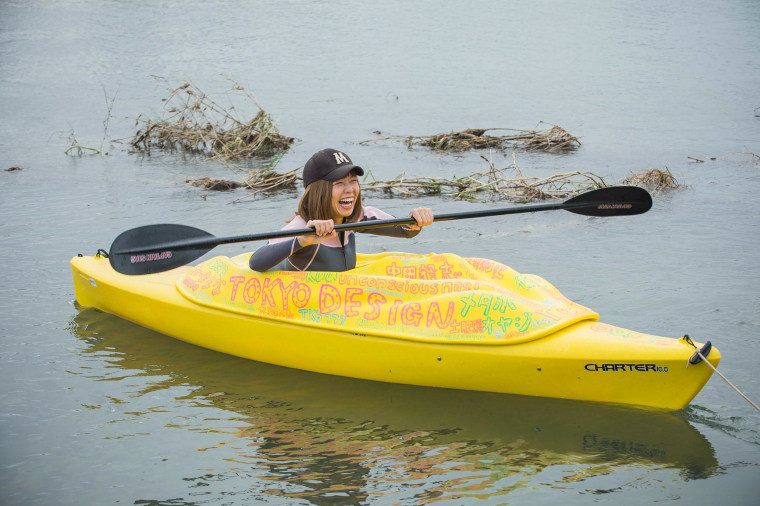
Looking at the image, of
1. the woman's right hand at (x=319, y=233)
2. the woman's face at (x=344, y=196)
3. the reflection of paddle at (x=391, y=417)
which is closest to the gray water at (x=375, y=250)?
the reflection of paddle at (x=391, y=417)

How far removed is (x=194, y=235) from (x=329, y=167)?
1112 millimetres

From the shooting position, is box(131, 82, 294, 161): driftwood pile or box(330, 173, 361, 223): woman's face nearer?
box(330, 173, 361, 223): woman's face

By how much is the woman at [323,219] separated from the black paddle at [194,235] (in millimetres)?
133

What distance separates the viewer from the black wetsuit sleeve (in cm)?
417

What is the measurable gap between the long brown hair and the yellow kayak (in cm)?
31

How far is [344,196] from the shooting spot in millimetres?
4250

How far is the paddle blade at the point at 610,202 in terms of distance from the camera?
455 cm

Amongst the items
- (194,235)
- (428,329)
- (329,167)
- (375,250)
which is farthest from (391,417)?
(375,250)

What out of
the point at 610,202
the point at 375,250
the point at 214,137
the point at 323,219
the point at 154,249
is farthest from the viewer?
the point at 214,137

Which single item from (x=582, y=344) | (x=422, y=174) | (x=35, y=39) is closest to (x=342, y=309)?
(x=582, y=344)

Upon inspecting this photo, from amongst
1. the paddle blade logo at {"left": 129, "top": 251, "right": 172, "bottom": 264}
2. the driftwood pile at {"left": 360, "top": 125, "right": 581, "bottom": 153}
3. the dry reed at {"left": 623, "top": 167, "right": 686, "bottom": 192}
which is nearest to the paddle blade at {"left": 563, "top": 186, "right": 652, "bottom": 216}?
the paddle blade logo at {"left": 129, "top": 251, "right": 172, "bottom": 264}

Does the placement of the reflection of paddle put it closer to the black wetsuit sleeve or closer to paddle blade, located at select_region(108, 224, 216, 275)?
paddle blade, located at select_region(108, 224, 216, 275)

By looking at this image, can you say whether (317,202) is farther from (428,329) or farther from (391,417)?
(391,417)

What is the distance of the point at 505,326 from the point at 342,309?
83 centimetres
